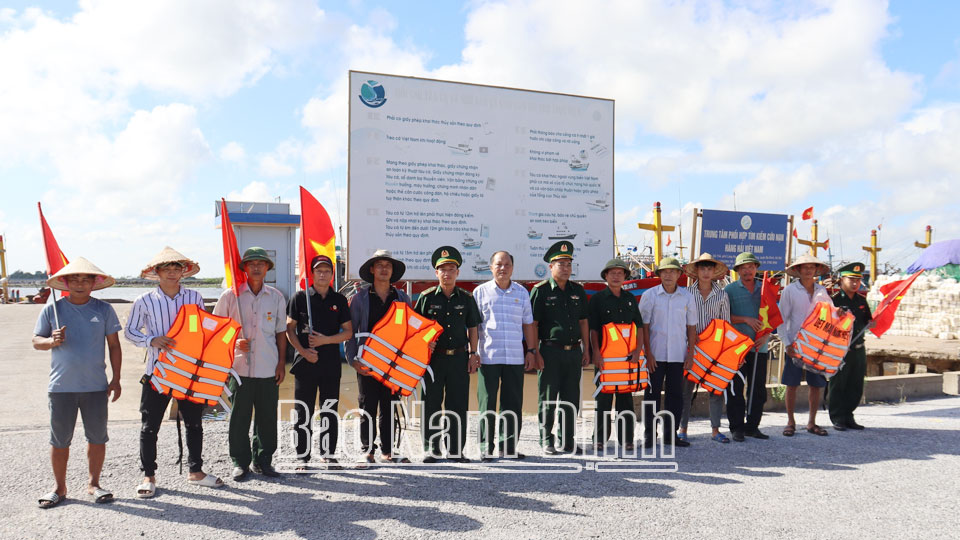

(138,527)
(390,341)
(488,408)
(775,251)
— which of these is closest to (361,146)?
(390,341)

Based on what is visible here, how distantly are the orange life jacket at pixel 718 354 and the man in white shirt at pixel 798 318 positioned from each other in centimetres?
94

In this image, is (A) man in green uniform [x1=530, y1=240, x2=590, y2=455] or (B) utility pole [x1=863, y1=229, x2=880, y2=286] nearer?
(A) man in green uniform [x1=530, y1=240, x2=590, y2=455]

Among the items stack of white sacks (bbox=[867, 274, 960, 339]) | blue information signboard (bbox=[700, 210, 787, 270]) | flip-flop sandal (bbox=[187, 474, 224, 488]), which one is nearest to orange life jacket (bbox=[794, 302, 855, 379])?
blue information signboard (bbox=[700, 210, 787, 270])

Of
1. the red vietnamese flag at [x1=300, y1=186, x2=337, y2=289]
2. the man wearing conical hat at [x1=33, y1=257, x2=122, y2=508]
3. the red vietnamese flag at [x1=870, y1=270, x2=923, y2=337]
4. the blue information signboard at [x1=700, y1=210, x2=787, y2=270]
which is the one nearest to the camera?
the man wearing conical hat at [x1=33, y1=257, x2=122, y2=508]

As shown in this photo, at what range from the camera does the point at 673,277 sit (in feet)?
20.1

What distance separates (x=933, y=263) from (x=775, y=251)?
2323 millimetres

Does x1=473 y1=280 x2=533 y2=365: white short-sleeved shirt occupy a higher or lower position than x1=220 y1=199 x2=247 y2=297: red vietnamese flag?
lower

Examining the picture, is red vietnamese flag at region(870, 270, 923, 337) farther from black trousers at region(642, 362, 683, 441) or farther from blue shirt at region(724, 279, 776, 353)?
black trousers at region(642, 362, 683, 441)

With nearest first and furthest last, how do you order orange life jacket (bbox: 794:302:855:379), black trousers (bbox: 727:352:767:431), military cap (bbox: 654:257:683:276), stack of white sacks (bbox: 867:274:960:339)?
1. military cap (bbox: 654:257:683:276)
2. black trousers (bbox: 727:352:767:431)
3. orange life jacket (bbox: 794:302:855:379)
4. stack of white sacks (bbox: 867:274:960:339)

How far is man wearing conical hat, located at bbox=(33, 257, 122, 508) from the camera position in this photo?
4371 millimetres

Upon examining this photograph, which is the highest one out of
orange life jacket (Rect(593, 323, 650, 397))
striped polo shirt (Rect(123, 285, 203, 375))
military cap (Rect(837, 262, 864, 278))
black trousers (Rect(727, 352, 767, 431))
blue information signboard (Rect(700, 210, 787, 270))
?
blue information signboard (Rect(700, 210, 787, 270))

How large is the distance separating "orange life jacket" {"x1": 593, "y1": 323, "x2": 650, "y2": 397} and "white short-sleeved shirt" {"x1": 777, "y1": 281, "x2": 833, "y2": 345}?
2144 millimetres

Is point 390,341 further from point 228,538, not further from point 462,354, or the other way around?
point 228,538

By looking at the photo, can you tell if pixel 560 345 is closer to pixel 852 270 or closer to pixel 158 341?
pixel 158 341
